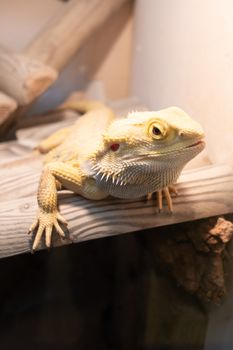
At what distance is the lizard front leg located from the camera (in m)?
1.36

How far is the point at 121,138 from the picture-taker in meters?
1.27

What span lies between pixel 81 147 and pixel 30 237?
53 cm

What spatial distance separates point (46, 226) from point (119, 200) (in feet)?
0.90

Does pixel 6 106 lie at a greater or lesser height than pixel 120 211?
greater

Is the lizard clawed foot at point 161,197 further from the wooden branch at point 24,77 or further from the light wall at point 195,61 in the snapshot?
the wooden branch at point 24,77

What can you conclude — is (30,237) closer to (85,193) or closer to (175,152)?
(85,193)

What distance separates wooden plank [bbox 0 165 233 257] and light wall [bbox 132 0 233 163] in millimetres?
179

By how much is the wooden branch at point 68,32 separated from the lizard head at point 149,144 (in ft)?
4.07

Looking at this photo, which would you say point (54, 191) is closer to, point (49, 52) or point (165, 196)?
point (165, 196)

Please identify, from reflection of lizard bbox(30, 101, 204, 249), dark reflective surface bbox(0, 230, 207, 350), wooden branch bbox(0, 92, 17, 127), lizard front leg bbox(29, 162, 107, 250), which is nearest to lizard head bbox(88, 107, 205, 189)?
reflection of lizard bbox(30, 101, 204, 249)

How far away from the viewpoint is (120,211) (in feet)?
4.71

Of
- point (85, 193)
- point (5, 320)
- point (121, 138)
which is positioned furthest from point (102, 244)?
point (121, 138)

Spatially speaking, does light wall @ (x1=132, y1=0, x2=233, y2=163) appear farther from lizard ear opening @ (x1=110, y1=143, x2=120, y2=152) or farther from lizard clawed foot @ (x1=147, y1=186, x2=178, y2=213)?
lizard ear opening @ (x1=110, y1=143, x2=120, y2=152)

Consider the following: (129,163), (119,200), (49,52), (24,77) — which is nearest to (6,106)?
(24,77)
